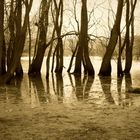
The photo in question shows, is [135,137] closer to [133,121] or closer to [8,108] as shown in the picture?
[133,121]

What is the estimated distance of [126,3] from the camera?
26.3m

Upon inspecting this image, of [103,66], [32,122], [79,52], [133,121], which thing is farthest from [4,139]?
[79,52]

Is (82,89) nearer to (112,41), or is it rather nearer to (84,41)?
(112,41)

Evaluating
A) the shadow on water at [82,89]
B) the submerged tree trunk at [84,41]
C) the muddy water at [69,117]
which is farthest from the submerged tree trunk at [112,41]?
the muddy water at [69,117]

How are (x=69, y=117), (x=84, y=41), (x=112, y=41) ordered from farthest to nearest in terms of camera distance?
(x=84, y=41)
(x=112, y=41)
(x=69, y=117)

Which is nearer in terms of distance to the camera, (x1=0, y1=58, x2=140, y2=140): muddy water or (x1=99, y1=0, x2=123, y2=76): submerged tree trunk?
(x1=0, y1=58, x2=140, y2=140): muddy water

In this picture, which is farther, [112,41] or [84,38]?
[84,38]

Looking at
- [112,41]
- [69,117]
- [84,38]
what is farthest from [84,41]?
[69,117]

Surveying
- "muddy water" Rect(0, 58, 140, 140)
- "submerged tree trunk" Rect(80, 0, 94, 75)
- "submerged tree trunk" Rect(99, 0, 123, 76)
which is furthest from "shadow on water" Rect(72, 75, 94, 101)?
"submerged tree trunk" Rect(80, 0, 94, 75)

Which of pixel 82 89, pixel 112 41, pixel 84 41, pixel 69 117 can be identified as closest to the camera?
pixel 69 117

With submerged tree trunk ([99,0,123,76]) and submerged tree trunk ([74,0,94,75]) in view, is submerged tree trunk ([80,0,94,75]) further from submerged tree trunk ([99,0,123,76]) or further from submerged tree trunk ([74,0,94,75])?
submerged tree trunk ([99,0,123,76])

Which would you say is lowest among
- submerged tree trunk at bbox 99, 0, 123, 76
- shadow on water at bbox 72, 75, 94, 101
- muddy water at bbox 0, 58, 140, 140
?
shadow on water at bbox 72, 75, 94, 101

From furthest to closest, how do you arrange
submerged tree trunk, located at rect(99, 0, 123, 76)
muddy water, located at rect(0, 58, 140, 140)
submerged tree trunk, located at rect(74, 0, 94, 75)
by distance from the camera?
submerged tree trunk, located at rect(74, 0, 94, 75) → submerged tree trunk, located at rect(99, 0, 123, 76) → muddy water, located at rect(0, 58, 140, 140)

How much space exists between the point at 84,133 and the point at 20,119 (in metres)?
1.80
